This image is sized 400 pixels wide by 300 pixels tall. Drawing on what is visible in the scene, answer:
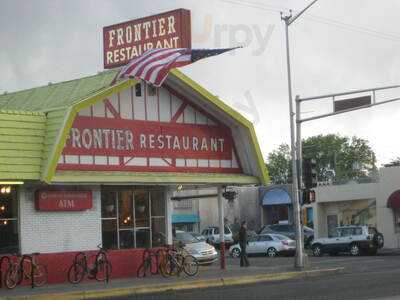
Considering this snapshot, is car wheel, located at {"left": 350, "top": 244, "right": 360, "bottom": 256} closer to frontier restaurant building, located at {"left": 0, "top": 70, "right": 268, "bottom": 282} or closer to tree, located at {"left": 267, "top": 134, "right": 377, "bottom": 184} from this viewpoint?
frontier restaurant building, located at {"left": 0, "top": 70, "right": 268, "bottom": 282}

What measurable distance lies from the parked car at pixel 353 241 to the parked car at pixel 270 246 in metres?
1.72

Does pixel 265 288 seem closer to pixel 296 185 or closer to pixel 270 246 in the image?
pixel 296 185

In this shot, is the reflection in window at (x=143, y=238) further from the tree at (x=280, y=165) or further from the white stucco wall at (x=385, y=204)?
the tree at (x=280, y=165)

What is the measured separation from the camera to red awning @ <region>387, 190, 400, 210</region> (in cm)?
4953

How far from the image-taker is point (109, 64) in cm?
3309

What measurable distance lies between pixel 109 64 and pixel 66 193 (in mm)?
8163

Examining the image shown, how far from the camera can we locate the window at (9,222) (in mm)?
25219

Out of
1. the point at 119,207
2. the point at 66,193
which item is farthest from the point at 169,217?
the point at 66,193

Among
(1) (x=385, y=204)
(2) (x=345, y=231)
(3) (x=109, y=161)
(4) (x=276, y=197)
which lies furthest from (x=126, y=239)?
(4) (x=276, y=197)

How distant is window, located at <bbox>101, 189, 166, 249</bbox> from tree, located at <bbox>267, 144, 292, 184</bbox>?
93.7 metres

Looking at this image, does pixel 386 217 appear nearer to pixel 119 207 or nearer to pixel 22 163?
pixel 119 207

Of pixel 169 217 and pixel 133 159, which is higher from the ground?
pixel 133 159

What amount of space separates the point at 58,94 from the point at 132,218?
17.1ft

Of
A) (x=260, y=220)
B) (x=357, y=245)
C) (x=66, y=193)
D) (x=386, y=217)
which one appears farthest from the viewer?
(x=260, y=220)
